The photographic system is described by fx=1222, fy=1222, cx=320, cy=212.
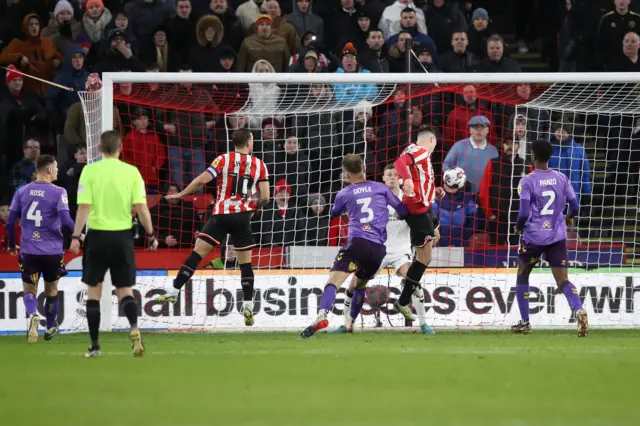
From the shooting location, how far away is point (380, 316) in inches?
615

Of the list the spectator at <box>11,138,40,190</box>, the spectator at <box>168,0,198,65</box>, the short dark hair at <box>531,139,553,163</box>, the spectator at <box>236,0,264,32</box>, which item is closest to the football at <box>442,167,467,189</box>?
the short dark hair at <box>531,139,553,163</box>

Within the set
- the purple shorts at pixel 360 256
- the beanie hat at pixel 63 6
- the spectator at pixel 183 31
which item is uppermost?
the beanie hat at pixel 63 6

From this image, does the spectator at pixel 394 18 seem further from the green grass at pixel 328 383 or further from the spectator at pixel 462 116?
the green grass at pixel 328 383

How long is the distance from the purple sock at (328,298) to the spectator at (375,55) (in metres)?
6.39

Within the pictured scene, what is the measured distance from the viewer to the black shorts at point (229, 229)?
554 inches

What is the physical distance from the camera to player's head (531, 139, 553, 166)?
1350cm

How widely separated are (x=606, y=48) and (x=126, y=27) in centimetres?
756

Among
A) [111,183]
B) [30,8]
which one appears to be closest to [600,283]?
[111,183]

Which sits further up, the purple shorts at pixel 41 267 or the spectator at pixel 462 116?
the spectator at pixel 462 116

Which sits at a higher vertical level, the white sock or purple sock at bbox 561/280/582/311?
purple sock at bbox 561/280/582/311

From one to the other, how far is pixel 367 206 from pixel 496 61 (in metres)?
6.20

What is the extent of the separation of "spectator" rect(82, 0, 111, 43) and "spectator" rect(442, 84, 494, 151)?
19.2ft

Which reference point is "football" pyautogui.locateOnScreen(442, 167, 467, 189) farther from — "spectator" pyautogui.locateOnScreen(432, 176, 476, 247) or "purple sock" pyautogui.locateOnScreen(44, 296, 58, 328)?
"purple sock" pyautogui.locateOnScreen(44, 296, 58, 328)

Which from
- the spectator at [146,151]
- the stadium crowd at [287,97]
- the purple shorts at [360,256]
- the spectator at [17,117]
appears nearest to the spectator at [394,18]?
the stadium crowd at [287,97]
